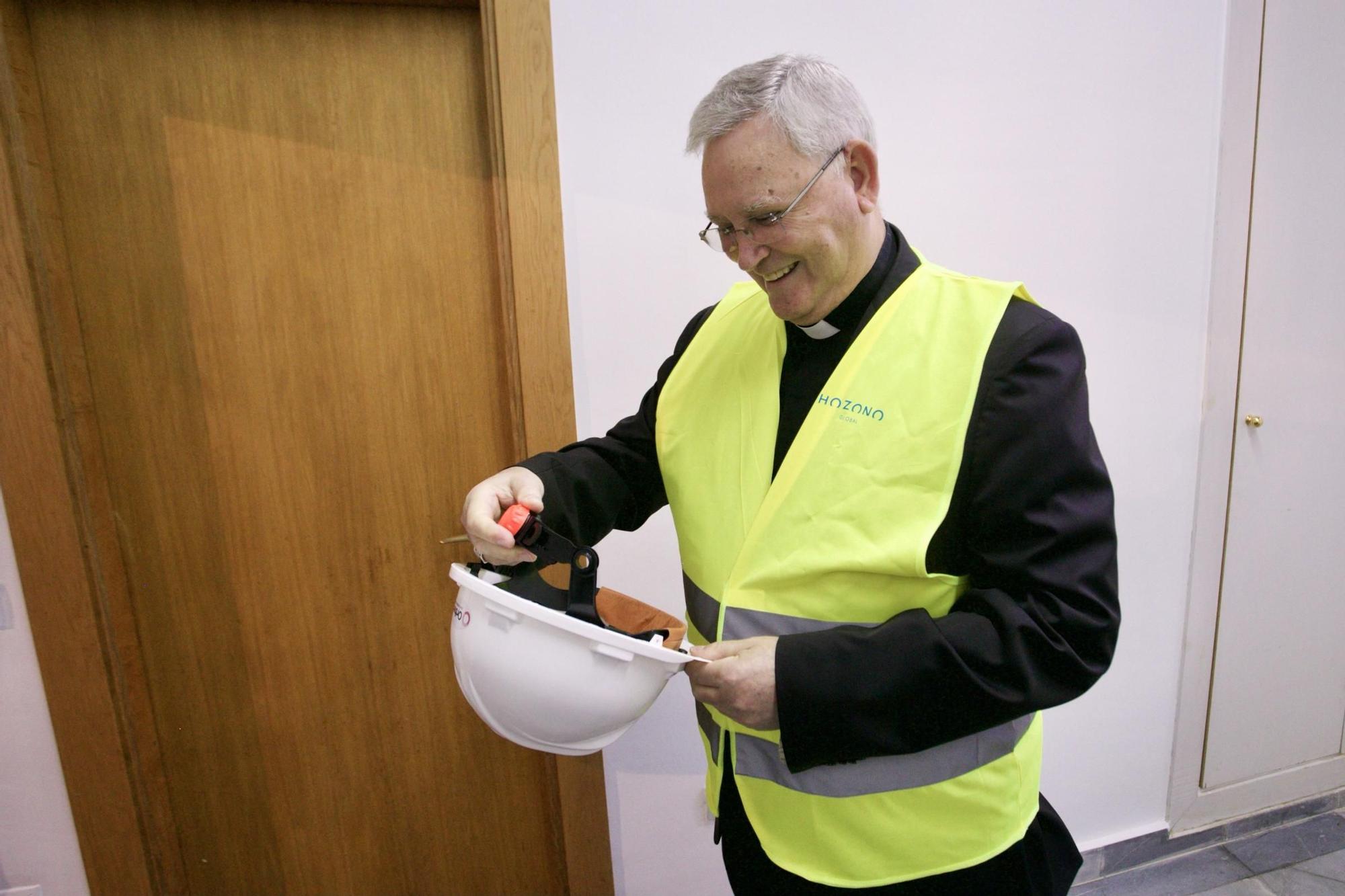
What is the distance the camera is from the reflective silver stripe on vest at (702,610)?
88 centimetres

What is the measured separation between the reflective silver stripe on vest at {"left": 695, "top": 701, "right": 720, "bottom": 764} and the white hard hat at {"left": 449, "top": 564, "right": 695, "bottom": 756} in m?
0.16

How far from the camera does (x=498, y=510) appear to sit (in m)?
0.90

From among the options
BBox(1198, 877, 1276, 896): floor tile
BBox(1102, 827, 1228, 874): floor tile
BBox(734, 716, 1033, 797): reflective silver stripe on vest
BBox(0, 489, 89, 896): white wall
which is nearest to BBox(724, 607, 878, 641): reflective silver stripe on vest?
BBox(734, 716, 1033, 797): reflective silver stripe on vest

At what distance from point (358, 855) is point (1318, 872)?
2342 mm

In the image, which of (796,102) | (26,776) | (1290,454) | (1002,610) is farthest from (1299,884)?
(26,776)

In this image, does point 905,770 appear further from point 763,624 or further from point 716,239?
point 716,239

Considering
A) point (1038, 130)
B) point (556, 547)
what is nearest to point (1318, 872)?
point (1038, 130)

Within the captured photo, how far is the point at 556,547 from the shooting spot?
2.64 ft

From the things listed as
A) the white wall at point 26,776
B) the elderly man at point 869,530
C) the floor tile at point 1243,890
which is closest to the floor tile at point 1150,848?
the floor tile at point 1243,890

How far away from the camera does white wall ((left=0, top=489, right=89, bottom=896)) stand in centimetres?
127

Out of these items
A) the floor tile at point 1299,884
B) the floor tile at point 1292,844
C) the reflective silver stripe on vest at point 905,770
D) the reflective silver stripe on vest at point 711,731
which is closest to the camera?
the reflective silver stripe on vest at point 905,770

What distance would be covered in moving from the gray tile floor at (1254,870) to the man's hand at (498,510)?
1.79m

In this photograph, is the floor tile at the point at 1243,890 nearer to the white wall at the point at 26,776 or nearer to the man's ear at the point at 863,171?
the man's ear at the point at 863,171

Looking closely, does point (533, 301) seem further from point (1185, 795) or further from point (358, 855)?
point (1185, 795)
